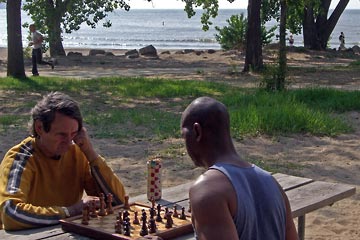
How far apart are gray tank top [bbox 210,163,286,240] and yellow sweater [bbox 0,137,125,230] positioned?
139 centimetres

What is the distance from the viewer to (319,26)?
30719mm

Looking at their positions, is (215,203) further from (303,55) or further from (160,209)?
(303,55)

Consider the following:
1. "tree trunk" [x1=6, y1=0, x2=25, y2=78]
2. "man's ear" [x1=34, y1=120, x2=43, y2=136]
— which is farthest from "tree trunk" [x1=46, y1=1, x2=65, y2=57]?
"man's ear" [x1=34, y1=120, x2=43, y2=136]

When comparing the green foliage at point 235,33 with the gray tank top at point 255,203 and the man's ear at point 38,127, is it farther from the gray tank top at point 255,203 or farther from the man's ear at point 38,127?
the gray tank top at point 255,203

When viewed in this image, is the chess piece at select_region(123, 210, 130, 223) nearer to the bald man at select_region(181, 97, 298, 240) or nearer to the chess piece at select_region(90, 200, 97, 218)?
the chess piece at select_region(90, 200, 97, 218)

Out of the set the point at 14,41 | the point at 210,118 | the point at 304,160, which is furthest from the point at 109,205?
the point at 14,41

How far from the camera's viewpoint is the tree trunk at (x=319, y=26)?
30.1 meters

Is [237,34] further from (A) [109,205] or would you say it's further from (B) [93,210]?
(B) [93,210]

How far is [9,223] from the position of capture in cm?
342

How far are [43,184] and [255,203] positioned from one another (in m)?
1.63

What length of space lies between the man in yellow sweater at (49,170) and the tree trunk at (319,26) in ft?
88.8

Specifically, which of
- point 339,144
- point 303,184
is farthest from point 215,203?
point 339,144

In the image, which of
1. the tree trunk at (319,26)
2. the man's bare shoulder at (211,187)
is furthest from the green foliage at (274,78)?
the tree trunk at (319,26)

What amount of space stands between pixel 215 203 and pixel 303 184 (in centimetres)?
247
